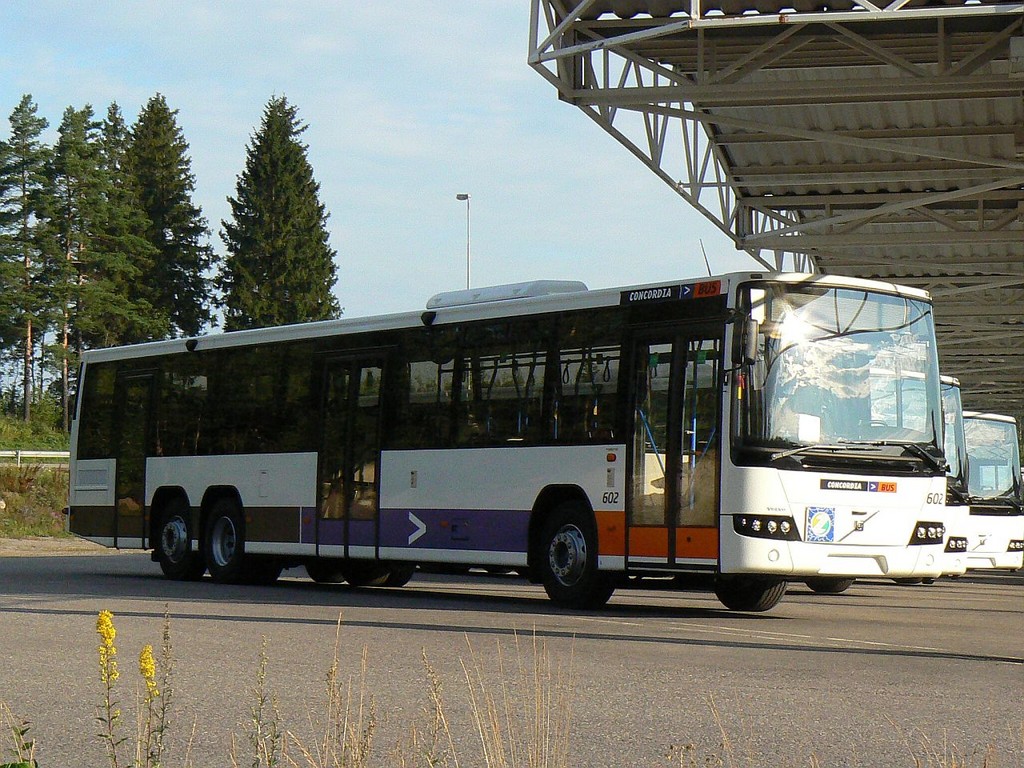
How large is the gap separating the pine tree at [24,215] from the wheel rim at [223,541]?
6552 cm

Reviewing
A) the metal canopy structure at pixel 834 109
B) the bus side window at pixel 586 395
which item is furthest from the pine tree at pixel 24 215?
the bus side window at pixel 586 395

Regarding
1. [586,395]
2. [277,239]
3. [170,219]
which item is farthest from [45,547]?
[170,219]

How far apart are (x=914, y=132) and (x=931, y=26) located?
5104 millimetres

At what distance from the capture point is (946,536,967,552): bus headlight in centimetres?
2148

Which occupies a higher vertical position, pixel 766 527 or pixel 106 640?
pixel 766 527

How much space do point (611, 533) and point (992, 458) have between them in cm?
1380

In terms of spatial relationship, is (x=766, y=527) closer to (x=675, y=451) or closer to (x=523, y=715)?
(x=675, y=451)

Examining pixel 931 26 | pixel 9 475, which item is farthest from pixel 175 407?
pixel 9 475

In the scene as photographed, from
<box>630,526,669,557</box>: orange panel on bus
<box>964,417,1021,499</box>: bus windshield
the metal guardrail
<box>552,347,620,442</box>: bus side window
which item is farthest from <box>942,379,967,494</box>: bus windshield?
the metal guardrail

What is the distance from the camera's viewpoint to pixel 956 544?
21812mm

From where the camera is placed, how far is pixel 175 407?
21.1 meters

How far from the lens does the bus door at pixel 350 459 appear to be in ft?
58.7

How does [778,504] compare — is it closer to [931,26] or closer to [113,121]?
[931,26]

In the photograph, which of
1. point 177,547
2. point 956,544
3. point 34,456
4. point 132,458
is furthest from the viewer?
point 34,456
